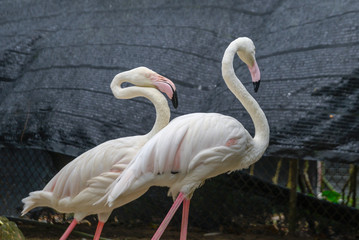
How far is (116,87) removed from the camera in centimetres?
356

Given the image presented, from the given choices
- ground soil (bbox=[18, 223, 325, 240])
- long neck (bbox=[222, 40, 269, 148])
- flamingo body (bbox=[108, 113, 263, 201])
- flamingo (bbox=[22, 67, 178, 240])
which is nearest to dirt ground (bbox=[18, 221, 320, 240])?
ground soil (bbox=[18, 223, 325, 240])

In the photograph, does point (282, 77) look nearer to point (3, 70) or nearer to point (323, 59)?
point (323, 59)

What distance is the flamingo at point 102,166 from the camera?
3371 millimetres

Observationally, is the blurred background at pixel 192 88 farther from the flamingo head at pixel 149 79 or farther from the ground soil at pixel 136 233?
the flamingo head at pixel 149 79

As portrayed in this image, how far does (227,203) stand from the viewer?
4.49 metres

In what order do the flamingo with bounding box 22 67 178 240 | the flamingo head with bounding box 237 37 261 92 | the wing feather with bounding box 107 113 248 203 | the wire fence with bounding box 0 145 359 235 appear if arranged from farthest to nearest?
the wire fence with bounding box 0 145 359 235 < the flamingo with bounding box 22 67 178 240 < the flamingo head with bounding box 237 37 261 92 < the wing feather with bounding box 107 113 248 203

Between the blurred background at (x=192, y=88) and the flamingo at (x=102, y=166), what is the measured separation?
0.39 m

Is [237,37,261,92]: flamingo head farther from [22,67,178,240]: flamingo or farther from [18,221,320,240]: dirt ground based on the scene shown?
[18,221,320,240]: dirt ground

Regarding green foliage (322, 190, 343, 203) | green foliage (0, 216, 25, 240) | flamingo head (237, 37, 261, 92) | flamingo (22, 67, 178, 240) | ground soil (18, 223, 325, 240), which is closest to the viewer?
green foliage (0, 216, 25, 240)

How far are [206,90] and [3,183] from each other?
1.85 meters

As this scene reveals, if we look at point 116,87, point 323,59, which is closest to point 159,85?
point 116,87

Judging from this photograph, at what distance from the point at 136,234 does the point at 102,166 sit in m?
1.38

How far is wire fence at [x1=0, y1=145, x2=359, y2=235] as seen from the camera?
427 cm

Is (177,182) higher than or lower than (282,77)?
lower
